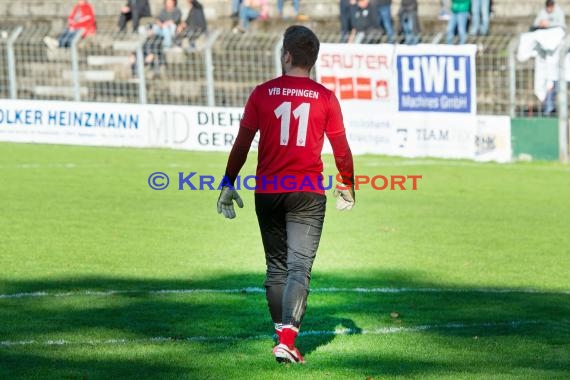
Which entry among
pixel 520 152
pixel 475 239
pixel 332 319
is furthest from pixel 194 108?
pixel 332 319

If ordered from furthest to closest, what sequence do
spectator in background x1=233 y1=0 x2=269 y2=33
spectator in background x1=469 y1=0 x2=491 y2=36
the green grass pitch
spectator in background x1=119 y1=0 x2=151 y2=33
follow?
spectator in background x1=233 y1=0 x2=269 y2=33 < spectator in background x1=119 y1=0 x2=151 y2=33 < spectator in background x1=469 y1=0 x2=491 y2=36 < the green grass pitch

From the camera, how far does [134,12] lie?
3133cm

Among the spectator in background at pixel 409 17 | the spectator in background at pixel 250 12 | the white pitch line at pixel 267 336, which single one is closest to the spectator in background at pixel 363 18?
the spectator in background at pixel 409 17

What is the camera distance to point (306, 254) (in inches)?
309

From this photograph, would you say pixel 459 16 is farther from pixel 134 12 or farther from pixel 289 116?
pixel 289 116

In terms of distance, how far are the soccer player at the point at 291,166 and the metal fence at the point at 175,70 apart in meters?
14.8

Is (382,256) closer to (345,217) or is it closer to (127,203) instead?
(345,217)

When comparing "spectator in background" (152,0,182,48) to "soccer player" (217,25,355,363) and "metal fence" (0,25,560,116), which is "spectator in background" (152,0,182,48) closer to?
"metal fence" (0,25,560,116)

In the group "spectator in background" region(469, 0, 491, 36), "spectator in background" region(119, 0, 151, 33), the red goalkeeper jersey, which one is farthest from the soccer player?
"spectator in background" region(119, 0, 151, 33)

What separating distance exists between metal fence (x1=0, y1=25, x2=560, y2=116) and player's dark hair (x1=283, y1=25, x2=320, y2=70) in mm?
14944

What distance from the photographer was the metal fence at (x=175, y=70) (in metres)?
22.6

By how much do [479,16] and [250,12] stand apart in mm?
6454

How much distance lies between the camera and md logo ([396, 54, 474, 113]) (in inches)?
883

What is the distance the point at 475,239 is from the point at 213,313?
5310 millimetres
